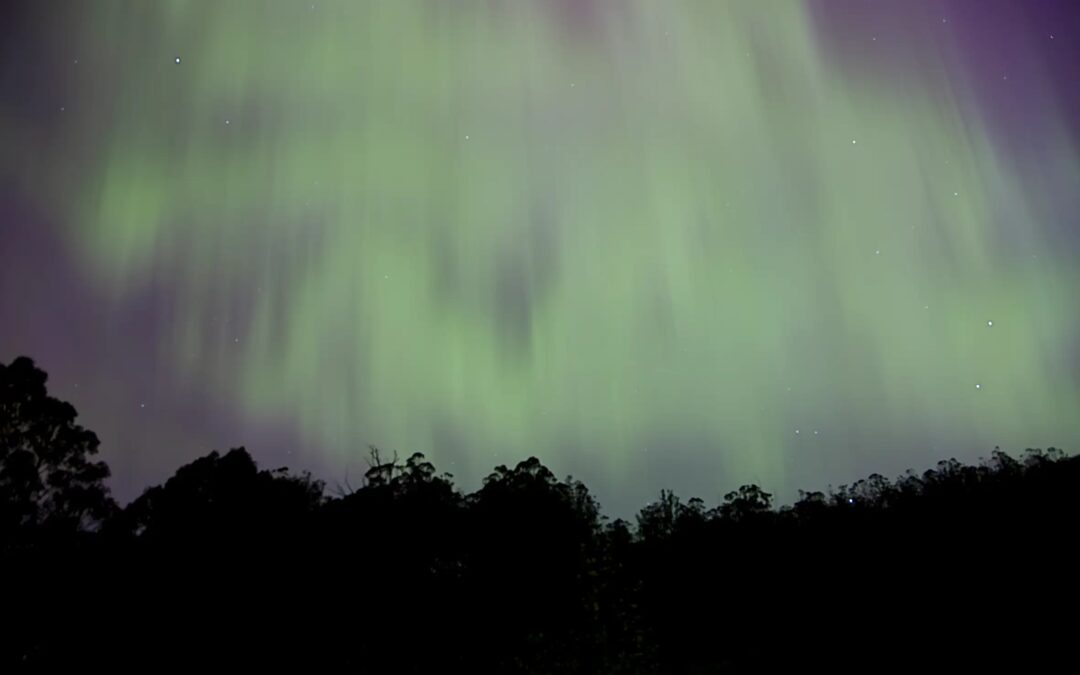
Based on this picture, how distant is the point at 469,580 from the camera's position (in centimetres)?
4153

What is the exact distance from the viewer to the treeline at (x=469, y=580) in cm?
3052

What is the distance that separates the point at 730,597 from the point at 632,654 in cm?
5204

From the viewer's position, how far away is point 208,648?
97.3ft

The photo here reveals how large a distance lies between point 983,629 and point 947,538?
1284 centimetres

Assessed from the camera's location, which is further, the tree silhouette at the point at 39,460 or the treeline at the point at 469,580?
the tree silhouette at the point at 39,460

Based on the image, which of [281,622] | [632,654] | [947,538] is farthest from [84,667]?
[947,538]

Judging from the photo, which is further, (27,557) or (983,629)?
(27,557)

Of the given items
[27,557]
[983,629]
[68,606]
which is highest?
[27,557]

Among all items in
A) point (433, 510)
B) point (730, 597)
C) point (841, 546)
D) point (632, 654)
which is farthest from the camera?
point (730, 597)

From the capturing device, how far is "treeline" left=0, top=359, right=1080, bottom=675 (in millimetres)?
30516

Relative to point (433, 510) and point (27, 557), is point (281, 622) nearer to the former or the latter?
point (433, 510)

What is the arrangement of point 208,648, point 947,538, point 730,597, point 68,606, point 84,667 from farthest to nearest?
point 730,597, point 947,538, point 68,606, point 84,667, point 208,648

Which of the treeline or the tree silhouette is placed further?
the tree silhouette

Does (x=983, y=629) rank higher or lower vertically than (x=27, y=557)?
lower
